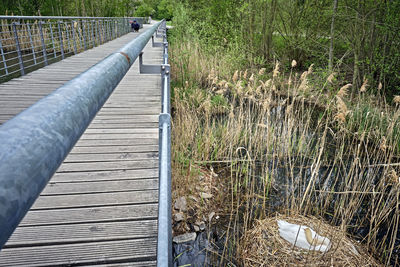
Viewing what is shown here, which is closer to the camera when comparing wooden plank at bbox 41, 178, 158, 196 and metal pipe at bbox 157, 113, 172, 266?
metal pipe at bbox 157, 113, 172, 266

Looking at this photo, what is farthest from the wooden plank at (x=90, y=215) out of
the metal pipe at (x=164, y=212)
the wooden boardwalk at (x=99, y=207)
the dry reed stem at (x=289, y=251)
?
the dry reed stem at (x=289, y=251)

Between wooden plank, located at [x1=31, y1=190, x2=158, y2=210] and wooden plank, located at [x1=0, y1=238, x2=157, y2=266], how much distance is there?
40 cm

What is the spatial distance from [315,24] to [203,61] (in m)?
3.75

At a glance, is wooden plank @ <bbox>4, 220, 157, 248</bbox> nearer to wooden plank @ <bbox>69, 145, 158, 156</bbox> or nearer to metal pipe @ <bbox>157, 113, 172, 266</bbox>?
metal pipe @ <bbox>157, 113, 172, 266</bbox>

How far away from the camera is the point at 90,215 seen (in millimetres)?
1967

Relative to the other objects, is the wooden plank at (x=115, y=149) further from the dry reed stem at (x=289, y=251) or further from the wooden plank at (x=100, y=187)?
the dry reed stem at (x=289, y=251)

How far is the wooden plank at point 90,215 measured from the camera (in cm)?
190

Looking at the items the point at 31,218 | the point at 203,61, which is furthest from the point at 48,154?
the point at 203,61

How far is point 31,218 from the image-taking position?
75.0 inches

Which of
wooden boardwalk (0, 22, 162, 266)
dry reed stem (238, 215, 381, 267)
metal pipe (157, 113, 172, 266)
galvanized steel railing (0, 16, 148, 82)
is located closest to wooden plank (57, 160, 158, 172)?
wooden boardwalk (0, 22, 162, 266)

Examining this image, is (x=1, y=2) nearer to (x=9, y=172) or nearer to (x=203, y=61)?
(x=203, y=61)

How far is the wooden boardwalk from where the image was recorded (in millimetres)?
1650

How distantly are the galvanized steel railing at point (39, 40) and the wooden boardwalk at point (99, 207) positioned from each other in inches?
127

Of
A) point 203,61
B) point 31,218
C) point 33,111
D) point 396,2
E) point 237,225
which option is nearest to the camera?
point 33,111
